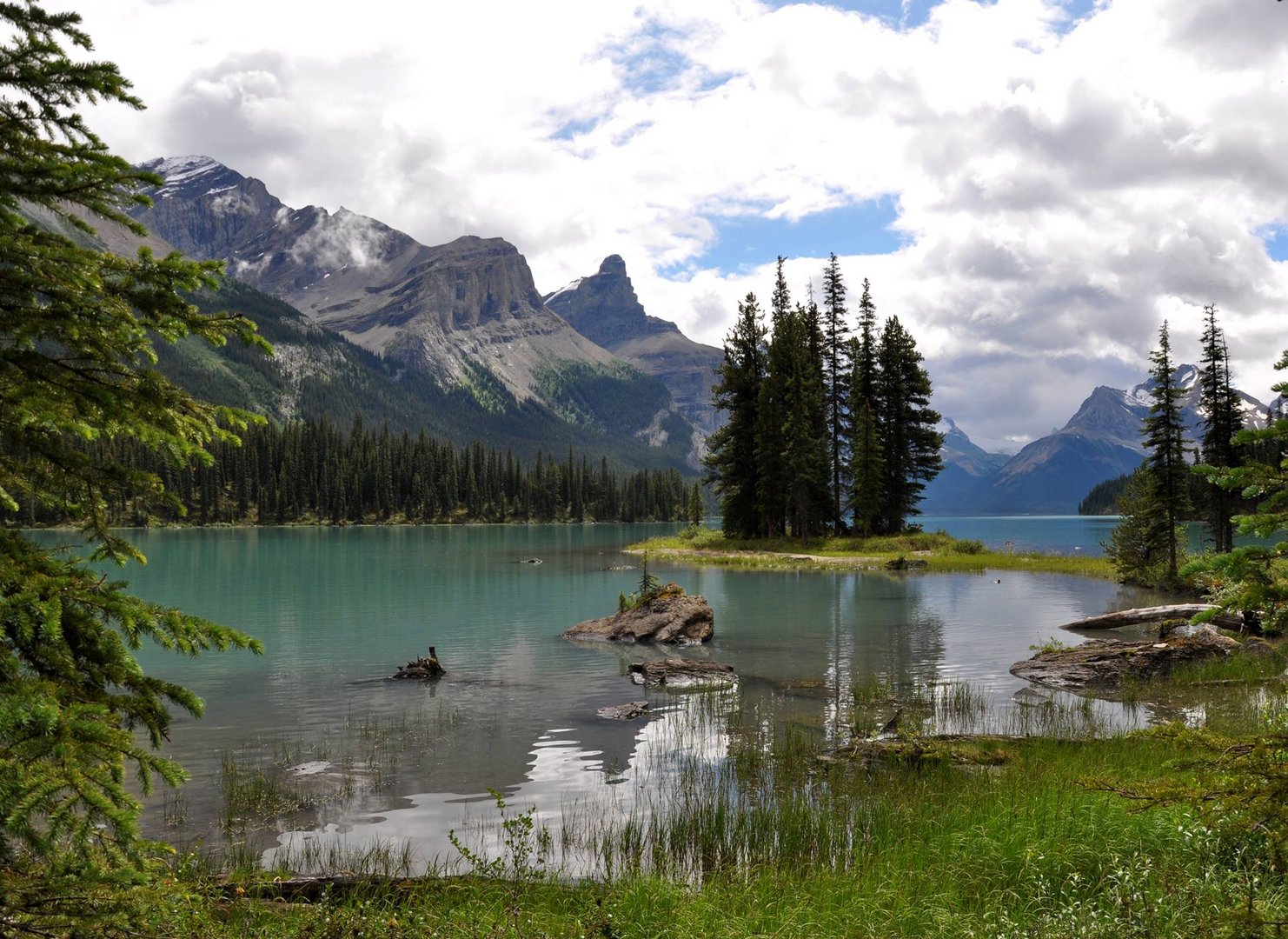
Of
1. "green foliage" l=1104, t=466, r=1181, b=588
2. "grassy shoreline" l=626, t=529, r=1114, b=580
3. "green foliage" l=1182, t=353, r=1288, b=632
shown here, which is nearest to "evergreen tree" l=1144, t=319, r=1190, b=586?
"green foliage" l=1104, t=466, r=1181, b=588

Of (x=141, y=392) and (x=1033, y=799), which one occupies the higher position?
(x=141, y=392)

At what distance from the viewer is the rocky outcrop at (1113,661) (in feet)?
73.5

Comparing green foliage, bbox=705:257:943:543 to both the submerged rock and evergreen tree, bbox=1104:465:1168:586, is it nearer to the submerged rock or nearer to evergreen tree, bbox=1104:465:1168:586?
evergreen tree, bbox=1104:465:1168:586

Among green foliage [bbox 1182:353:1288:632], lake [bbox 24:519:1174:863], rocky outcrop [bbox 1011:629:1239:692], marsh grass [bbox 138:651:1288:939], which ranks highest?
green foliage [bbox 1182:353:1288:632]

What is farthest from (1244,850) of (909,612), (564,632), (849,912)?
(909,612)

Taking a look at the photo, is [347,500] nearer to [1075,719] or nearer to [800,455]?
[800,455]

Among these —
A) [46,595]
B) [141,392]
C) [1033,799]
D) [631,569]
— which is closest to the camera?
[46,595]

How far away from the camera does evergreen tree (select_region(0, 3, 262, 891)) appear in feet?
14.7

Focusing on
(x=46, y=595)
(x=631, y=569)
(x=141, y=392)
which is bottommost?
(x=631, y=569)

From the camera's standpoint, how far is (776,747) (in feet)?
51.8

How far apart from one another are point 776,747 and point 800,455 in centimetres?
5187

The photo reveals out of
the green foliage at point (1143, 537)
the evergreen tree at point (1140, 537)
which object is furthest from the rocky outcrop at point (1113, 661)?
the green foliage at point (1143, 537)

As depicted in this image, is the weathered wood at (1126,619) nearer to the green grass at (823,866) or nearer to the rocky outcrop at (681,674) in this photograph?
the rocky outcrop at (681,674)

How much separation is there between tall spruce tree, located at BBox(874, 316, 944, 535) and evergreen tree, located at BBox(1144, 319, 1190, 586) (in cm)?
2537
